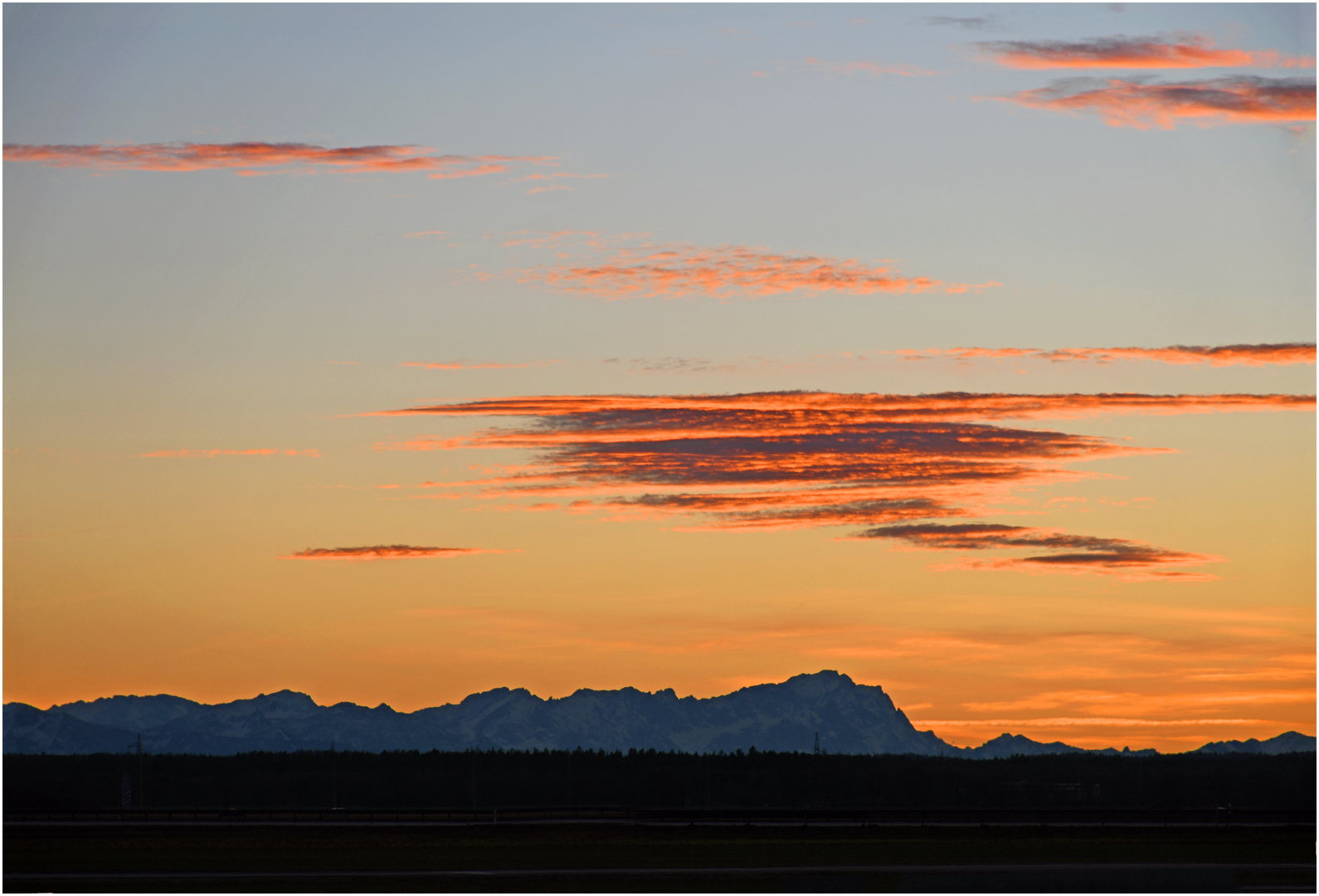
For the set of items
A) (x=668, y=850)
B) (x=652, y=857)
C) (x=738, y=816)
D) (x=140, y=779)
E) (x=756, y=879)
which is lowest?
(x=756, y=879)

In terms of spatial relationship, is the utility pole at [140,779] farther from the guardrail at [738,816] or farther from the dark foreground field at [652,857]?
the dark foreground field at [652,857]

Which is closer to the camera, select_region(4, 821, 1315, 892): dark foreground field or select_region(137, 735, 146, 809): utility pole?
select_region(4, 821, 1315, 892): dark foreground field

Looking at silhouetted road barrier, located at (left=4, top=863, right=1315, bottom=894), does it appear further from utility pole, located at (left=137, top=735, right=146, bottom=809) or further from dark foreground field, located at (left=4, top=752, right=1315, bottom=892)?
utility pole, located at (left=137, top=735, right=146, bottom=809)

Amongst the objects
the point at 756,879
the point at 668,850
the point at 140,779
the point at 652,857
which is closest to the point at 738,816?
the point at 668,850

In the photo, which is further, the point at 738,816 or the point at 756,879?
the point at 738,816

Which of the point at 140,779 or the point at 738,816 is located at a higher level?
the point at 140,779

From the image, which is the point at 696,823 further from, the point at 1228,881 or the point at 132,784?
the point at 132,784

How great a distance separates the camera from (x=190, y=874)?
55.3 m

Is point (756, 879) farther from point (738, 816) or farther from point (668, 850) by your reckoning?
point (738, 816)

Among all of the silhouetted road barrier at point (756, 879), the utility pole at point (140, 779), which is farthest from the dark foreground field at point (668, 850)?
the utility pole at point (140, 779)

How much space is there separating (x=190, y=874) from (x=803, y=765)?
11780 cm

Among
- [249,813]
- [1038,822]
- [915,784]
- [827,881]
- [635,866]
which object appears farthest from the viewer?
[915,784]

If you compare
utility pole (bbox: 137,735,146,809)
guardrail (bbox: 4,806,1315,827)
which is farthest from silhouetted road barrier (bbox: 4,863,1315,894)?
utility pole (bbox: 137,735,146,809)

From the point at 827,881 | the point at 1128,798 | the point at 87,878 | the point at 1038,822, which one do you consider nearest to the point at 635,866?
the point at 827,881
